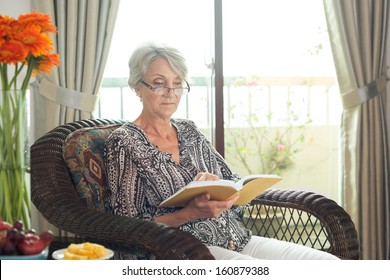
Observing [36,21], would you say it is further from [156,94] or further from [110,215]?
[156,94]

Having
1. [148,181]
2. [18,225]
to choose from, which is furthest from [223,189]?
[18,225]

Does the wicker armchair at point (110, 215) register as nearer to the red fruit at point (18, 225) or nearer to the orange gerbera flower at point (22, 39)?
A: the red fruit at point (18, 225)

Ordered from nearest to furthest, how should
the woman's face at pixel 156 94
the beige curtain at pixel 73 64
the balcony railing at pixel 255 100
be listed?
the woman's face at pixel 156 94 < the beige curtain at pixel 73 64 < the balcony railing at pixel 255 100

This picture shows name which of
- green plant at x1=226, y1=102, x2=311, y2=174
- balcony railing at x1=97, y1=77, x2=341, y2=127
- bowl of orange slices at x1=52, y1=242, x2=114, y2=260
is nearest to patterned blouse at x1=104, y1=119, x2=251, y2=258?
bowl of orange slices at x1=52, y1=242, x2=114, y2=260

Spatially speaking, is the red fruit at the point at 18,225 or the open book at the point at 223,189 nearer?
the red fruit at the point at 18,225

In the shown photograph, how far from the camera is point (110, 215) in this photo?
2.21 m

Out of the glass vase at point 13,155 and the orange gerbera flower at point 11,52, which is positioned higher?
the orange gerbera flower at point 11,52

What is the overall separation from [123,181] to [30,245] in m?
0.82

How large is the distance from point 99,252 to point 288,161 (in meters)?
2.93

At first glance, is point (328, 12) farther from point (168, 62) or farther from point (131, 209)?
point (131, 209)

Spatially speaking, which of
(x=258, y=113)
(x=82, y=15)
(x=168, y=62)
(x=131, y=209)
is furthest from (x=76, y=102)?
(x=258, y=113)

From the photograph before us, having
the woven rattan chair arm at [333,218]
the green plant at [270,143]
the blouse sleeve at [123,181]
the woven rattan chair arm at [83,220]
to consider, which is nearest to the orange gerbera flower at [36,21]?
the woven rattan chair arm at [83,220]

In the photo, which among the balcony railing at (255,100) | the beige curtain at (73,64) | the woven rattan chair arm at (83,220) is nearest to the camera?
the woven rattan chair arm at (83,220)

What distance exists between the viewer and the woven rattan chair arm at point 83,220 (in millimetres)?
1971
